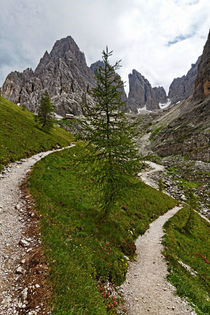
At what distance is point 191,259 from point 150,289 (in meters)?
7.52

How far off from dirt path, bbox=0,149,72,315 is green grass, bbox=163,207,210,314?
9.19 metres

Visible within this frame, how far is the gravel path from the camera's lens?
7465mm

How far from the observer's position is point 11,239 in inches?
298

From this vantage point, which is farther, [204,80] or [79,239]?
[204,80]

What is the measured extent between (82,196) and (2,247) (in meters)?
9.45

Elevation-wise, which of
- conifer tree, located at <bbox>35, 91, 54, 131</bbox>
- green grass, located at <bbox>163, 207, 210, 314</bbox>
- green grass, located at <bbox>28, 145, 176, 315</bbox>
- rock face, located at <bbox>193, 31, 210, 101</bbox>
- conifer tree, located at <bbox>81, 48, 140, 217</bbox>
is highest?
rock face, located at <bbox>193, 31, 210, 101</bbox>

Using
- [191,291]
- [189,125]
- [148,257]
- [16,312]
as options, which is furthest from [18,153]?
[189,125]

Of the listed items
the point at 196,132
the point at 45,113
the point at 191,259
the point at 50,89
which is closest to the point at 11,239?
the point at 191,259

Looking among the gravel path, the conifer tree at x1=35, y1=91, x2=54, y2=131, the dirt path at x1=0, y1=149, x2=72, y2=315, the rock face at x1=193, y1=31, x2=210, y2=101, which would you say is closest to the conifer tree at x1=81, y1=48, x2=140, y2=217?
the gravel path

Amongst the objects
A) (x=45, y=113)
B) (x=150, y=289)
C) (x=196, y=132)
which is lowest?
(x=150, y=289)

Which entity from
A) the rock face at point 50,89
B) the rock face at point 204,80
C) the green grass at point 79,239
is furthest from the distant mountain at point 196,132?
the rock face at point 50,89

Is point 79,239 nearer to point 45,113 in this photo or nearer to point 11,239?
point 11,239

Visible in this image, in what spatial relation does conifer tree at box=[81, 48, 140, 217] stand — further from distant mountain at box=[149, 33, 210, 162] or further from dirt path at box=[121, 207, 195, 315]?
distant mountain at box=[149, 33, 210, 162]

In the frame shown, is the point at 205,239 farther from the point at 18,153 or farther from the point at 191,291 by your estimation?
the point at 18,153
